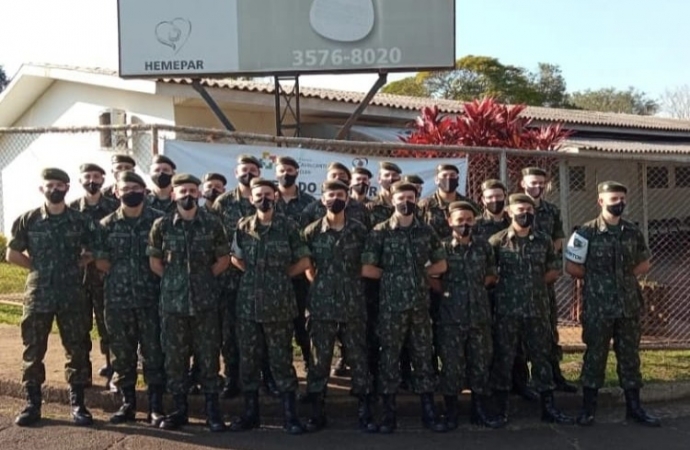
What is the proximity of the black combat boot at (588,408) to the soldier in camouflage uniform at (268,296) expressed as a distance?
6.72 ft

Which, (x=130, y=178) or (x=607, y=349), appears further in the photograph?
(x=607, y=349)

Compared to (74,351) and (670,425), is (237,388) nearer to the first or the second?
(74,351)

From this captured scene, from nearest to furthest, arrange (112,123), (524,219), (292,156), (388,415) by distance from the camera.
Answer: (388,415)
(524,219)
(292,156)
(112,123)

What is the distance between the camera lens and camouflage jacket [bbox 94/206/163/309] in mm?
5414

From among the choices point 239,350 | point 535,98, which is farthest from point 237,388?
point 535,98

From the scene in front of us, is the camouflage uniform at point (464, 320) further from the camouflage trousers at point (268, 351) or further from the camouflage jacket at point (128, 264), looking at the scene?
the camouflage jacket at point (128, 264)

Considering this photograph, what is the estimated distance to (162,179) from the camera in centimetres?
575

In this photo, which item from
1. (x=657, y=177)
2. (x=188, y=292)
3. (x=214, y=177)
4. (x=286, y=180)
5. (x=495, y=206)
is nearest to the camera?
(x=188, y=292)

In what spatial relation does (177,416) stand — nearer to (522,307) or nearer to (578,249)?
(522,307)

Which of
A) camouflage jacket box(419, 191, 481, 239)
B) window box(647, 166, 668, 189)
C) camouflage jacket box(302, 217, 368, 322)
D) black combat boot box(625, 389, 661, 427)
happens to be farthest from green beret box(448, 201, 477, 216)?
window box(647, 166, 668, 189)

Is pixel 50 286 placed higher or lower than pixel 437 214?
lower

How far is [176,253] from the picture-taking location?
5285mm

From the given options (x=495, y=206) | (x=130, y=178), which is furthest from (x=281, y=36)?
(x=495, y=206)

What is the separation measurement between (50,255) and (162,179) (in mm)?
956
